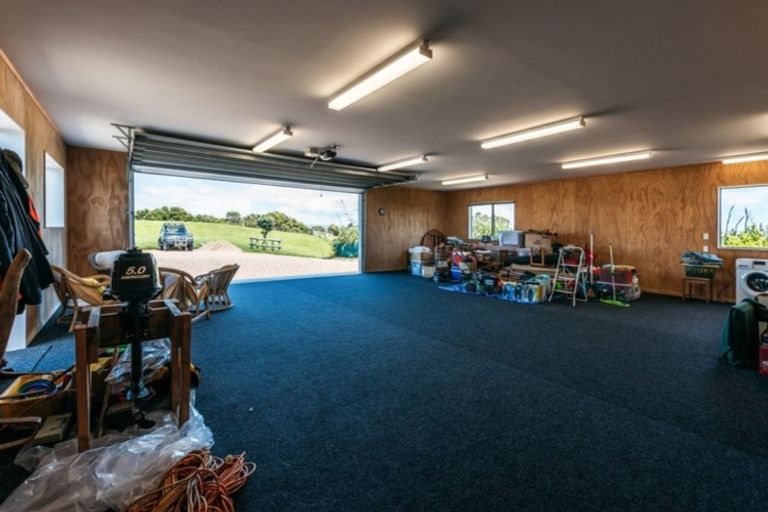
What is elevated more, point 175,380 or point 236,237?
point 236,237

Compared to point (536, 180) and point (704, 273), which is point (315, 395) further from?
point (536, 180)

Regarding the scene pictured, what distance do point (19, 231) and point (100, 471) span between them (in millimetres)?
2255

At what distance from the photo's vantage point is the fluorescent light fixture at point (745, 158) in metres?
5.91

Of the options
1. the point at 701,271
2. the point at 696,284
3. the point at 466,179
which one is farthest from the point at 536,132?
the point at 696,284

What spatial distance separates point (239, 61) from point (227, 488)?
10.4ft

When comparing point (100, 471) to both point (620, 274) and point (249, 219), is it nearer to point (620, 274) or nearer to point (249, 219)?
point (620, 274)

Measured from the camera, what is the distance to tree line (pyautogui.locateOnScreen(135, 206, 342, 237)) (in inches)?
329

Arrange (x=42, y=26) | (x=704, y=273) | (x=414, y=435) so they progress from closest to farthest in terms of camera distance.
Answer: (x=414, y=435)
(x=42, y=26)
(x=704, y=273)

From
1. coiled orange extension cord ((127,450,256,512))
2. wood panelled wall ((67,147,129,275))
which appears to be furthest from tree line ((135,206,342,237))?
coiled orange extension cord ((127,450,256,512))

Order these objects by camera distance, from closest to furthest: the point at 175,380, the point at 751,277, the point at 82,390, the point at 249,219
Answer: the point at 82,390 → the point at 175,380 → the point at 751,277 → the point at 249,219

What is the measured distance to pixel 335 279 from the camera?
9016 millimetres

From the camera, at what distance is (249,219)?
10.6 meters

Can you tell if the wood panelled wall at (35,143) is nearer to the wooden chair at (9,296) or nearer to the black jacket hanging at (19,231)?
the black jacket hanging at (19,231)

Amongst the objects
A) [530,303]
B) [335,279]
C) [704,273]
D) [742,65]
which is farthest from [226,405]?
[704,273]
